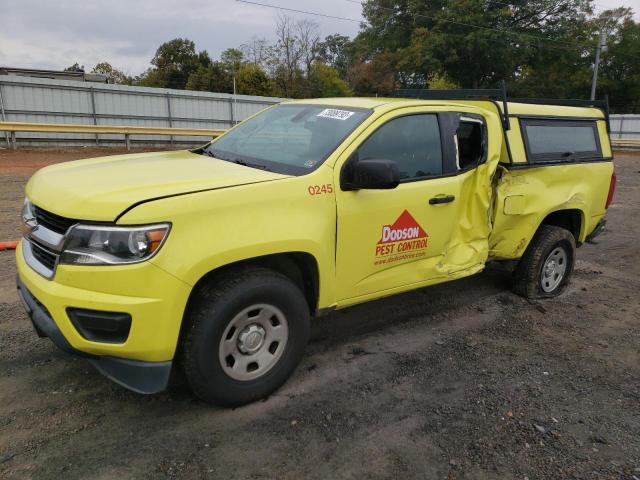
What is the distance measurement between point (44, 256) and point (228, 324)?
112 cm

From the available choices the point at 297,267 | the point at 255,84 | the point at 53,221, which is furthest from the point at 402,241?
the point at 255,84

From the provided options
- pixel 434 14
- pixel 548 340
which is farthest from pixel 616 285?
pixel 434 14

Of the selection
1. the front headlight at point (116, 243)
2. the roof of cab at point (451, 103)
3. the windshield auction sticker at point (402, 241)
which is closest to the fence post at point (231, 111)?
the roof of cab at point (451, 103)

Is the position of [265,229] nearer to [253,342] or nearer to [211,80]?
[253,342]

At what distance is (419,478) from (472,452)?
40 cm

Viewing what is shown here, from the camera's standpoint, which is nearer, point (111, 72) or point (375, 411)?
point (375, 411)

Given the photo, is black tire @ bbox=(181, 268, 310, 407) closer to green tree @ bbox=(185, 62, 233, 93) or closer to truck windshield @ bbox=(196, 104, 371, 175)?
truck windshield @ bbox=(196, 104, 371, 175)

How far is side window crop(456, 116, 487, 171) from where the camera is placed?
4.35 meters

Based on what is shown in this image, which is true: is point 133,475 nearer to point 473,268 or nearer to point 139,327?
point 139,327

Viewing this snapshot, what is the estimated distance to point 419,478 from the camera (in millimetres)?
2643

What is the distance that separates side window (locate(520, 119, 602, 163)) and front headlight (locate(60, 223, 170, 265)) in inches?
141

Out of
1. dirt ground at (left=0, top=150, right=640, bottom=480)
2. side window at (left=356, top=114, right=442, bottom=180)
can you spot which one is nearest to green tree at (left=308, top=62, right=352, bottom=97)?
side window at (left=356, top=114, right=442, bottom=180)

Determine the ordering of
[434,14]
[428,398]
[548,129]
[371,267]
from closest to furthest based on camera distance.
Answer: [428,398] < [371,267] < [548,129] < [434,14]

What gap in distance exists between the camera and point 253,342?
10.2 feet
